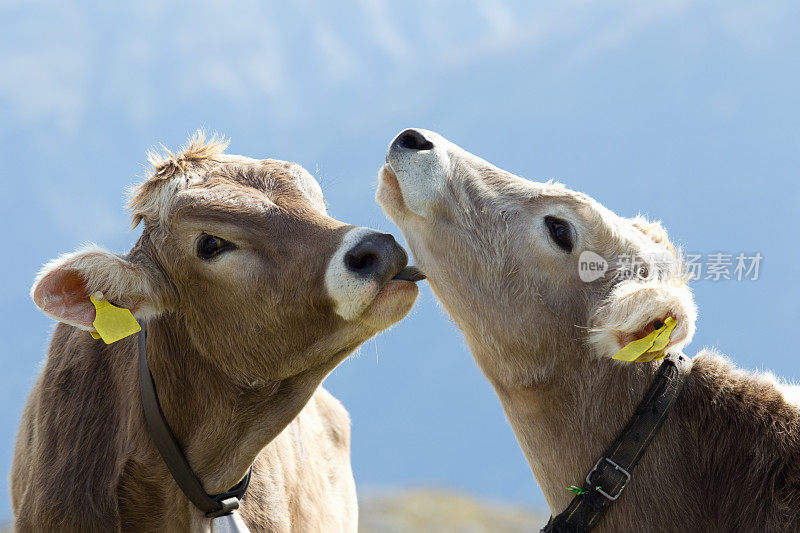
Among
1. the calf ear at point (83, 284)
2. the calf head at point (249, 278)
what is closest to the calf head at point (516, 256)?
the calf head at point (249, 278)

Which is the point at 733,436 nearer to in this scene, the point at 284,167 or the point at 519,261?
the point at 519,261

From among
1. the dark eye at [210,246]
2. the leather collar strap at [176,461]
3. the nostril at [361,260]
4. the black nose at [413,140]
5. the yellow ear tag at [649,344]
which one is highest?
the black nose at [413,140]

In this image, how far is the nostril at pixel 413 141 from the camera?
4.47 meters

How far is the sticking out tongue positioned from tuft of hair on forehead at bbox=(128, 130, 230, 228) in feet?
4.36

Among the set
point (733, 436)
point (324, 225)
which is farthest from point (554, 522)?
point (324, 225)

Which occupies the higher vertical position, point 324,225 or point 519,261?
point 519,261

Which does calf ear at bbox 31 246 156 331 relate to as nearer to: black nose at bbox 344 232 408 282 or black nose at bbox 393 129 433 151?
black nose at bbox 344 232 408 282

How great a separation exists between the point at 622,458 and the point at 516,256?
4.02 feet

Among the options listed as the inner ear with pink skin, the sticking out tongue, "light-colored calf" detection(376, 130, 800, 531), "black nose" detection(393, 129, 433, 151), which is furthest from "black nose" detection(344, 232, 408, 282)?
the inner ear with pink skin

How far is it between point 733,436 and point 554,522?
1057 mm

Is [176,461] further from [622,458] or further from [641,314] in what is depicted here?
[641,314]

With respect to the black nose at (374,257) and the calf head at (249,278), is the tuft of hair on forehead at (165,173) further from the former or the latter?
the black nose at (374,257)

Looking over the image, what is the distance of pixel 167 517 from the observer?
166 inches

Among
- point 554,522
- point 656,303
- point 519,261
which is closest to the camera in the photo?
point 656,303
